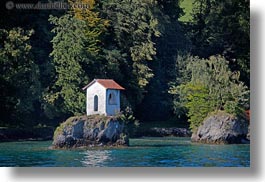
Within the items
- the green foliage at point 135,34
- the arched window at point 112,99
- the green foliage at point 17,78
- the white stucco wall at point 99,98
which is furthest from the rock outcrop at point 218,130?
the green foliage at point 17,78

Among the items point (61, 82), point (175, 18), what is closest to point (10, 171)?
point (61, 82)

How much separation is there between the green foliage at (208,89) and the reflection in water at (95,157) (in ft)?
3.12

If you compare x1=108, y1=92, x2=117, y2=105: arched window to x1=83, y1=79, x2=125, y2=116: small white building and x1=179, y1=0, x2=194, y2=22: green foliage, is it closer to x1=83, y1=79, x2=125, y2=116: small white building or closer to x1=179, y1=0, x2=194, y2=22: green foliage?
x1=83, y1=79, x2=125, y2=116: small white building

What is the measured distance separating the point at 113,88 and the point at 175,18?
99 cm

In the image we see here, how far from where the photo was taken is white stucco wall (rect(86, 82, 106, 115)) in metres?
7.29

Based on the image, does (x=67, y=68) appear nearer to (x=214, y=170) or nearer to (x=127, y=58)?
(x=127, y=58)

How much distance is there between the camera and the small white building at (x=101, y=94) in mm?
7285

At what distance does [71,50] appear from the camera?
7.40m

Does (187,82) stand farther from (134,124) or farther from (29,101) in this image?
(29,101)

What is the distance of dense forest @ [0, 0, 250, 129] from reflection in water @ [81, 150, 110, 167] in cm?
45

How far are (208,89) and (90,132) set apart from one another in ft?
4.26

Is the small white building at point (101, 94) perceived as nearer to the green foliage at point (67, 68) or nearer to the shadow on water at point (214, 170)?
the green foliage at point (67, 68)

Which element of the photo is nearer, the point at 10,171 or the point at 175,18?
the point at 10,171

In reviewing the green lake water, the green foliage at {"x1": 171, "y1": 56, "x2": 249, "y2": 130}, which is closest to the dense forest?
the green foliage at {"x1": 171, "y1": 56, "x2": 249, "y2": 130}
